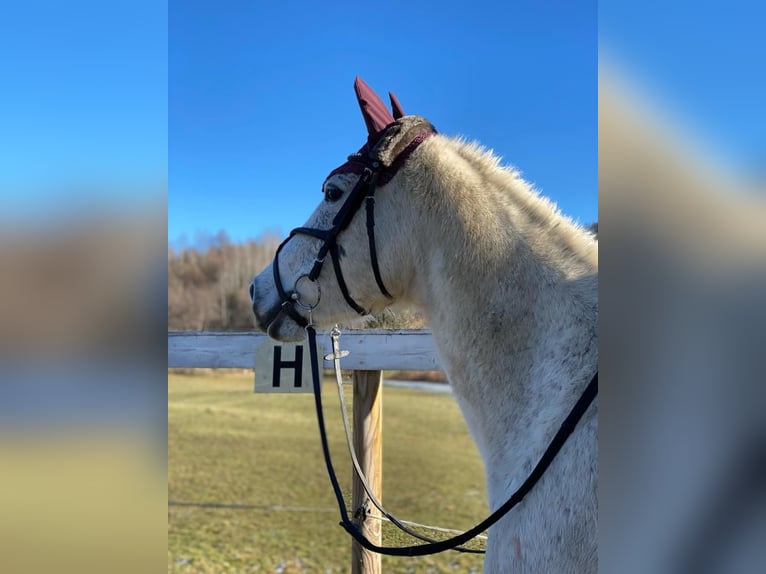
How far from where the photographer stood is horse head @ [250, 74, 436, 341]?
6.53ft

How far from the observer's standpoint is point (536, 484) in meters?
1.44

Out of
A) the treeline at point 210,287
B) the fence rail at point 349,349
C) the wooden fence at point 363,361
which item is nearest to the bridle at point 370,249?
the fence rail at point 349,349

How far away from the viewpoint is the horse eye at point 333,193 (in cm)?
211

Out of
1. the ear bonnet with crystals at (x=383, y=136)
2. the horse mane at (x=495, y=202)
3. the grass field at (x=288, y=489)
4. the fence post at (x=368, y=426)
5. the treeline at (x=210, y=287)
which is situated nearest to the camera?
the horse mane at (x=495, y=202)

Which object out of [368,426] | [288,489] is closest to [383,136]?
[368,426]

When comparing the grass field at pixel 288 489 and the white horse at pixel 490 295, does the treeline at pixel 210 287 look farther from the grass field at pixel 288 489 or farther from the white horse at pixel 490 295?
the white horse at pixel 490 295

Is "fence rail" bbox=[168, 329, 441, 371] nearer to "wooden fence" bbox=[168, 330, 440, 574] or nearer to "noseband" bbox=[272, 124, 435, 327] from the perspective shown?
"wooden fence" bbox=[168, 330, 440, 574]

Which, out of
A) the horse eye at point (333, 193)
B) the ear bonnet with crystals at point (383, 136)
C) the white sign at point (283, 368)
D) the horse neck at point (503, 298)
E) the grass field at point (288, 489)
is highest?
the ear bonnet with crystals at point (383, 136)

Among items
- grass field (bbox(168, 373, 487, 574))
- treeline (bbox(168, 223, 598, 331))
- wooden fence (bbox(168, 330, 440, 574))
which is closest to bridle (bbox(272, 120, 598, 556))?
wooden fence (bbox(168, 330, 440, 574))

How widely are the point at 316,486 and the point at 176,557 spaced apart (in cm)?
347

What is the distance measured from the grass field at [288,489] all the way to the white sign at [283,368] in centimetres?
114
